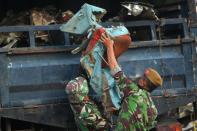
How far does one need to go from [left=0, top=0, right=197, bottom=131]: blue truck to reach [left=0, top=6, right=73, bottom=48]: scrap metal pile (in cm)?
18

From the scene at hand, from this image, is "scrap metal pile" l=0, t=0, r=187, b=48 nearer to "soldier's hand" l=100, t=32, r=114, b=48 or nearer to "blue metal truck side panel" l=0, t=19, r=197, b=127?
"blue metal truck side panel" l=0, t=19, r=197, b=127

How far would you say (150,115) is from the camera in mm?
4348

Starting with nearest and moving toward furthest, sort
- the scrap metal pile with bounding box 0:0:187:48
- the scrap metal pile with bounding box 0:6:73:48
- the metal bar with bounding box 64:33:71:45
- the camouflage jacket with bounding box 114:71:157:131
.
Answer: the camouflage jacket with bounding box 114:71:157:131, the metal bar with bounding box 64:33:71:45, the scrap metal pile with bounding box 0:0:187:48, the scrap metal pile with bounding box 0:6:73:48

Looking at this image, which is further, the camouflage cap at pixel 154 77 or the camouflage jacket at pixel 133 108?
the camouflage cap at pixel 154 77

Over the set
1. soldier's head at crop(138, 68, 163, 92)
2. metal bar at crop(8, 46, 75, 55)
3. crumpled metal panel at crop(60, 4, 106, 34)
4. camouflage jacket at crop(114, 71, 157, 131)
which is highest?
crumpled metal panel at crop(60, 4, 106, 34)

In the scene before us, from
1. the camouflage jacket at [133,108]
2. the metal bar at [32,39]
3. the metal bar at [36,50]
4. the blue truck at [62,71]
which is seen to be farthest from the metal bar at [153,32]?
the metal bar at [32,39]

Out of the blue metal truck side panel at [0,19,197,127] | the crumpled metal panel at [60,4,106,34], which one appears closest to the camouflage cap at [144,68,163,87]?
the blue metal truck side panel at [0,19,197,127]

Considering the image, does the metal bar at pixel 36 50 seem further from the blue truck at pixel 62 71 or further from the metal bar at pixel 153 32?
the metal bar at pixel 153 32

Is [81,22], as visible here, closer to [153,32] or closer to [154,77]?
[153,32]

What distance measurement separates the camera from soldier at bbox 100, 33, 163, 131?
4285 mm

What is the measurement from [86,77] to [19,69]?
549 millimetres

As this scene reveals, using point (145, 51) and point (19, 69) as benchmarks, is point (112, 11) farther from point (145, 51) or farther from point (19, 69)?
point (19, 69)

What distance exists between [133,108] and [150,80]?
277mm

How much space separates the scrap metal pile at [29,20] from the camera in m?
4.93
